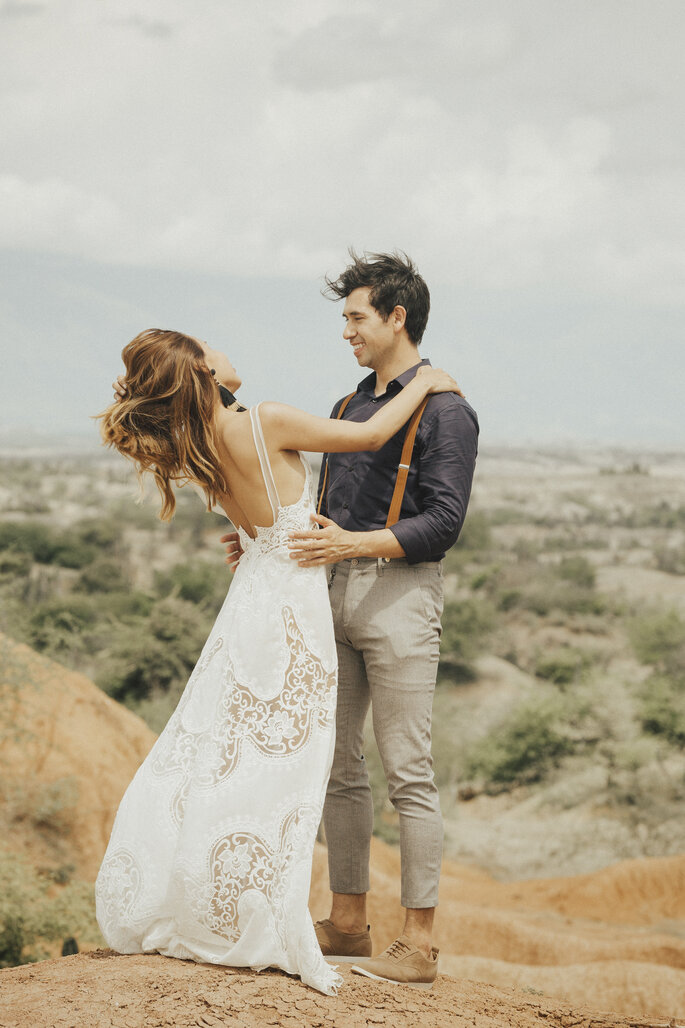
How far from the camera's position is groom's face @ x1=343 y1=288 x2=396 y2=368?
11.5ft

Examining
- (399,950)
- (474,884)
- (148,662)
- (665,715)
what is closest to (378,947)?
(474,884)

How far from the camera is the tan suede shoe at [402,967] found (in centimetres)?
312

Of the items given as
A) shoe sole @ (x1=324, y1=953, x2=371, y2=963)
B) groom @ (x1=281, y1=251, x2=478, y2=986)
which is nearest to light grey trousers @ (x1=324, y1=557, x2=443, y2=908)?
groom @ (x1=281, y1=251, x2=478, y2=986)

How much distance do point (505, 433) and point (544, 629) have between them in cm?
15355

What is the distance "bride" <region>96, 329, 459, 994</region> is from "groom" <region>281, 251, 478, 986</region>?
0.19 meters

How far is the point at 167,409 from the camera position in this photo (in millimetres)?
3127

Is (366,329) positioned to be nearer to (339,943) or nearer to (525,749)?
(339,943)

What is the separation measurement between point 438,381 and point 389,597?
81 cm

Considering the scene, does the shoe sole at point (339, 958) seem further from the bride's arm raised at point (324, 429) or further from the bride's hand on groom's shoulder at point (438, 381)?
the bride's hand on groom's shoulder at point (438, 381)

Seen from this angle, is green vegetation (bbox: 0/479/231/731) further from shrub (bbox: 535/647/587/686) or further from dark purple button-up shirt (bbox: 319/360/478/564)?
shrub (bbox: 535/647/587/686)

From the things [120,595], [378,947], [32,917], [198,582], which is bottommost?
[378,947]

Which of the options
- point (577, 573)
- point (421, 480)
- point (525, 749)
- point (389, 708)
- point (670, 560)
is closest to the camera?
point (389, 708)

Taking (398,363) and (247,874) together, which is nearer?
(247,874)

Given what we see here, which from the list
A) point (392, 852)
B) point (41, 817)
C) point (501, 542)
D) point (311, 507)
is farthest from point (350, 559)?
point (501, 542)
